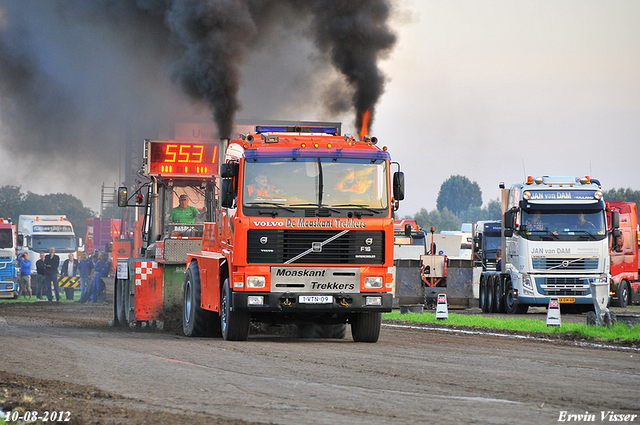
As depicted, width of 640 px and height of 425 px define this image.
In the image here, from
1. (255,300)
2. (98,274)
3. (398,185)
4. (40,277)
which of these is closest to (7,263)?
(40,277)

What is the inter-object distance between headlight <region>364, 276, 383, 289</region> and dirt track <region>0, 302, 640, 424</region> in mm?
909

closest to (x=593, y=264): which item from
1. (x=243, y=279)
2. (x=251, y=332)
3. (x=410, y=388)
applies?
(x=251, y=332)

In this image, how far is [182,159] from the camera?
59.7ft

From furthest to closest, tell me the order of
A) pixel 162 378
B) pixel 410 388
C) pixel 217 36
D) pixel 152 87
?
pixel 152 87, pixel 217 36, pixel 162 378, pixel 410 388

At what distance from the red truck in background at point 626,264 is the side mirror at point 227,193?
64.9ft

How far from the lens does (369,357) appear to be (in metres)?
11.9

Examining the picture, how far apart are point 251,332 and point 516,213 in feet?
34.3

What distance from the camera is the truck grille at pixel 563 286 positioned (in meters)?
24.8

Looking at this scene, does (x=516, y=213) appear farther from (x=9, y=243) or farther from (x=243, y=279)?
(x=9, y=243)

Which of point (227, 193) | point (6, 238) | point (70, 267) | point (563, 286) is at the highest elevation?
point (6, 238)

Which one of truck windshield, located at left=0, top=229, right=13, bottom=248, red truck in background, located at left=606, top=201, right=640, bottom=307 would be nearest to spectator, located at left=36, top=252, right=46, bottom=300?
truck windshield, located at left=0, top=229, right=13, bottom=248

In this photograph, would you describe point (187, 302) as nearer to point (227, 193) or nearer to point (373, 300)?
point (227, 193)

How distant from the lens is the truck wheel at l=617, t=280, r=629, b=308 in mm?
31219

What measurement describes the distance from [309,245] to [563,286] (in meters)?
13.3
